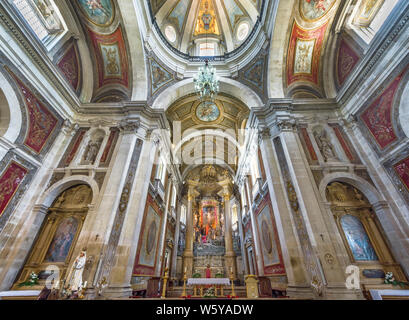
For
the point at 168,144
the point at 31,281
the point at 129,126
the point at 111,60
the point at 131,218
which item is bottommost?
the point at 31,281

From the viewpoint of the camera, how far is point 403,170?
568 centimetres

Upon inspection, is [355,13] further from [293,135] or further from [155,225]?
[155,225]

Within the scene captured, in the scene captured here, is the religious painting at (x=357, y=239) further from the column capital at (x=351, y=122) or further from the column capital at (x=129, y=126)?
the column capital at (x=129, y=126)

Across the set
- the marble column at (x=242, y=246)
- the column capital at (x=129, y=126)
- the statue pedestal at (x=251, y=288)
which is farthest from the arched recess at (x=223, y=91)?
the marble column at (x=242, y=246)

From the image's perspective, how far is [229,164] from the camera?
654 inches

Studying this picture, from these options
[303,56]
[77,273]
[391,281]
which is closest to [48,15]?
[77,273]

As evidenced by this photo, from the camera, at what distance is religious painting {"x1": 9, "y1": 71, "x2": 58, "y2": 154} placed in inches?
244

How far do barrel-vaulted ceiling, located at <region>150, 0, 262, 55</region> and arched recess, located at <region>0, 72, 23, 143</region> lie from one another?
28.5ft

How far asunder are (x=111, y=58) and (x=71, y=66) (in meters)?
1.91

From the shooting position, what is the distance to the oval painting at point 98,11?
7700 millimetres

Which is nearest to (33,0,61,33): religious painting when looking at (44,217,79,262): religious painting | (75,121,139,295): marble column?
(75,121,139,295): marble column

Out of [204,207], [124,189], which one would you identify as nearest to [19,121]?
[124,189]

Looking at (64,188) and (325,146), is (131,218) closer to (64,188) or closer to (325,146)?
(64,188)

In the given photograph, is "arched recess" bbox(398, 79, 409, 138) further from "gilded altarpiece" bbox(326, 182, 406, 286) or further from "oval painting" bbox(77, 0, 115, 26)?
"oval painting" bbox(77, 0, 115, 26)
